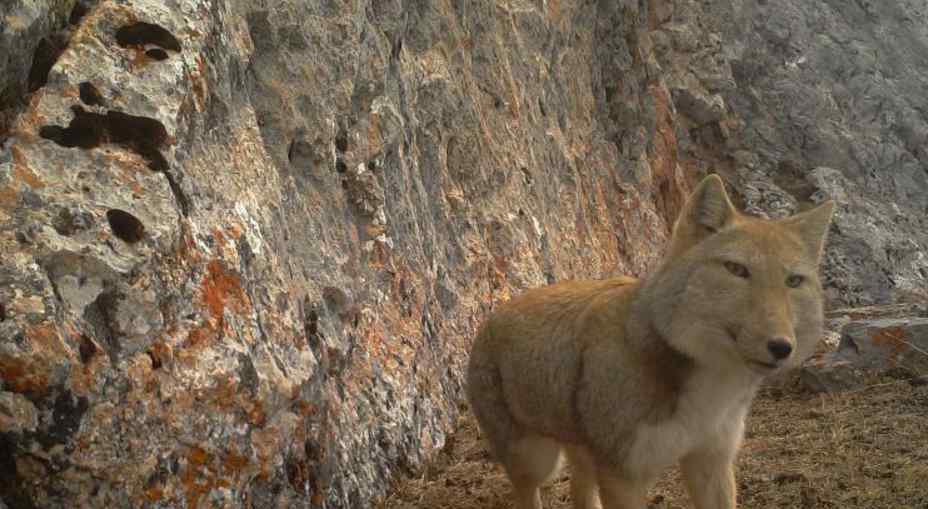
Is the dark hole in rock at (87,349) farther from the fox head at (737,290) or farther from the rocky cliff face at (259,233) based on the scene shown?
the fox head at (737,290)

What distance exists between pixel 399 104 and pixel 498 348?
3282 millimetres

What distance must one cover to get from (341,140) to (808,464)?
419cm

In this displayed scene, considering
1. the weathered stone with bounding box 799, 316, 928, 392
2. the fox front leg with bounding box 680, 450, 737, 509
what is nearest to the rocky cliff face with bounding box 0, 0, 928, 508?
the fox front leg with bounding box 680, 450, 737, 509

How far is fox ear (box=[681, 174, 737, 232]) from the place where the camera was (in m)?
5.60

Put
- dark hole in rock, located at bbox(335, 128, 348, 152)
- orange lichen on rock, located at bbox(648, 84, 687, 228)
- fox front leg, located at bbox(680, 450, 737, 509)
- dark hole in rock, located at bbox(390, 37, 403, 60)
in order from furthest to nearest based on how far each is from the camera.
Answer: orange lichen on rock, located at bbox(648, 84, 687, 228), dark hole in rock, located at bbox(390, 37, 403, 60), dark hole in rock, located at bbox(335, 128, 348, 152), fox front leg, located at bbox(680, 450, 737, 509)

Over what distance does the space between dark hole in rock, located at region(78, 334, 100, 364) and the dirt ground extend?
8.96 ft

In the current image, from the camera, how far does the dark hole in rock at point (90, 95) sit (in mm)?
4762

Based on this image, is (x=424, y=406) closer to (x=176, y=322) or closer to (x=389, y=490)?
(x=389, y=490)

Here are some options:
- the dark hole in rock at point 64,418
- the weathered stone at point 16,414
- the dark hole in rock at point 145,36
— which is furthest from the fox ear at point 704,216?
the weathered stone at point 16,414

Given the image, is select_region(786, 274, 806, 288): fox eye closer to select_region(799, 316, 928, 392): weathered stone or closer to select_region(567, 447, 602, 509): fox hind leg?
select_region(567, 447, 602, 509): fox hind leg

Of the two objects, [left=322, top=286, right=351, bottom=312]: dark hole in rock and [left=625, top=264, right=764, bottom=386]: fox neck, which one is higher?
[left=322, top=286, right=351, bottom=312]: dark hole in rock

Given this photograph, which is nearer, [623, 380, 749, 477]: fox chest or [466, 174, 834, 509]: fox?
[466, 174, 834, 509]: fox

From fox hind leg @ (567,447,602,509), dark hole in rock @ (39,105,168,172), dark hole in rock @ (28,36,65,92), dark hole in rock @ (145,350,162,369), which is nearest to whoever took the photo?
dark hole in rock @ (145,350,162,369)

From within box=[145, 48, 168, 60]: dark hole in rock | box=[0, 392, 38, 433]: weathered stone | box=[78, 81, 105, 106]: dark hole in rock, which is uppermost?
box=[145, 48, 168, 60]: dark hole in rock
